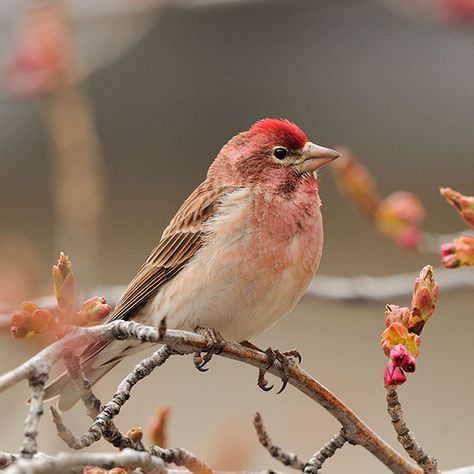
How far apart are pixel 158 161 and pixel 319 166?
720cm

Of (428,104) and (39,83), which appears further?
(428,104)

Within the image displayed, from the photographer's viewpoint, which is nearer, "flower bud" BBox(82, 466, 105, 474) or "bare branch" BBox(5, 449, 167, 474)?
"bare branch" BBox(5, 449, 167, 474)

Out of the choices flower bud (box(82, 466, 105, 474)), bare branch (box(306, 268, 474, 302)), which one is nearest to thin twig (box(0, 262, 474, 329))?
bare branch (box(306, 268, 474, 302))

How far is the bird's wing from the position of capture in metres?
5.21

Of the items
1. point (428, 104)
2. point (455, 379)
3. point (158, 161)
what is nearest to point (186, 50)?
point (158, 161)

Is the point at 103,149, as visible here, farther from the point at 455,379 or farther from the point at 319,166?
the point at 319,166

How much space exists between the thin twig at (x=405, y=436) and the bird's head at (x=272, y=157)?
77.5 inches

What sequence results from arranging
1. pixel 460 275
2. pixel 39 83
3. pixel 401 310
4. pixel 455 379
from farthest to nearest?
pixel 455 379, pixel 39 83, pixel 460 275, pixel 401 310

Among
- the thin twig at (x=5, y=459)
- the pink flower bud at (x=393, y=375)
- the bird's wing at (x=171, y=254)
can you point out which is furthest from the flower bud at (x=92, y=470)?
the bird's wing at (x=171, y=254)

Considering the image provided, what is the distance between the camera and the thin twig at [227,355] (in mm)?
2811

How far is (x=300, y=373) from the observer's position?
12.5 ft

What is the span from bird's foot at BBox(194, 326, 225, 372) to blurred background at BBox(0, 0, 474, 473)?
447 cm

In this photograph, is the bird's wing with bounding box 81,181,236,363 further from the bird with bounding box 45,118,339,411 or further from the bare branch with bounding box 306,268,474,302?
the bare branch with bounding box 306,268,474,302

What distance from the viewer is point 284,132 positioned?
5445 millimetres
